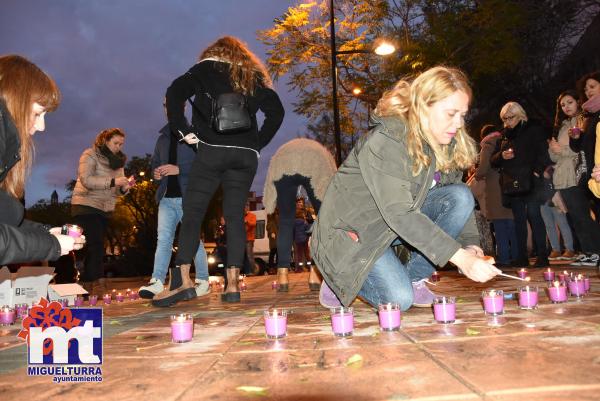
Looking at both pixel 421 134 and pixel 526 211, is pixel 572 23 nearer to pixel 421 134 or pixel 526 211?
pixel 526 211

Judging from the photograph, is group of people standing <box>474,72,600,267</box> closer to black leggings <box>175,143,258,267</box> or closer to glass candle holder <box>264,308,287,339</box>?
black leggings <box>175,143,258,267</box>

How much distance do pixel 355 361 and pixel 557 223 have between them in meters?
8.09

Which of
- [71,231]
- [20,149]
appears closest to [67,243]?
[71,231]

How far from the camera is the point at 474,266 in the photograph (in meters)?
2.80

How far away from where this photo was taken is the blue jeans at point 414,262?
3.72 meters

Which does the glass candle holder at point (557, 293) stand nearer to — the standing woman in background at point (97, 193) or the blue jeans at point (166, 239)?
the blue jeans at point (166, 239)

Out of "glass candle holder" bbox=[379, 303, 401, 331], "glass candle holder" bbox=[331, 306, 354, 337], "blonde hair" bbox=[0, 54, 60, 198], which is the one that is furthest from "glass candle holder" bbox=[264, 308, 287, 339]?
"blonde hair" bbox=[0, 54, 60, 198]

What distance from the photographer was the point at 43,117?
2908 mm

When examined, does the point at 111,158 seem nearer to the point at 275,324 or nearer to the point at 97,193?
the point at 97,193

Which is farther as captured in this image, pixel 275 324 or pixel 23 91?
pixel 275 324

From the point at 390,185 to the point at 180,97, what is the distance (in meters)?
2.86

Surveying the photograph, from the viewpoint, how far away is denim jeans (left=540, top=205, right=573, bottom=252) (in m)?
8.96

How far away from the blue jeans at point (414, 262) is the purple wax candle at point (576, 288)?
95 centimetres

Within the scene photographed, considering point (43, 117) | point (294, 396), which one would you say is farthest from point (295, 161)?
point (294, 396)
